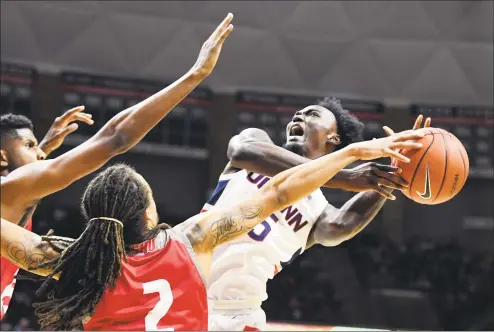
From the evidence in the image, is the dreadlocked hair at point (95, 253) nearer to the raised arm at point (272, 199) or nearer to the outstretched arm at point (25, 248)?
the outstretched arm at point (25, 248)

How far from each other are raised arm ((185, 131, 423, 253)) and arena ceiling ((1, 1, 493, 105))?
7061 millimetres

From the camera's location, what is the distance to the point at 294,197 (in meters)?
2.31

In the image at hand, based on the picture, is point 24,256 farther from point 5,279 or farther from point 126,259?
point 5,279

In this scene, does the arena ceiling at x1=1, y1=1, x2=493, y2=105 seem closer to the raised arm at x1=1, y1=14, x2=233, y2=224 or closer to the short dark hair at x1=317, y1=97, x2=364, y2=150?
the short dark hair at x1=317, y1=97, x2=364, y2=150

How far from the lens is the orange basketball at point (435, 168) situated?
2799 mm

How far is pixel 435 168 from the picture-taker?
2811 mm

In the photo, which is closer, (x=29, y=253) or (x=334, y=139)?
(x=29, y=253)

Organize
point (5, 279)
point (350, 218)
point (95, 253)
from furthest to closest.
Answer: point (350, 218), point (5, 279), point (95, 253)

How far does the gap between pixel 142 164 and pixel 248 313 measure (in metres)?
5.86

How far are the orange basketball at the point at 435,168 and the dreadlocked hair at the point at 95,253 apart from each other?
1214 mm

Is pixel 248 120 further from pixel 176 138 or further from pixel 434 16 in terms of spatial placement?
pixel 434 16

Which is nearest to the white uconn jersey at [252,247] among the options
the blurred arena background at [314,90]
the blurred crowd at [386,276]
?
the blurred crowd at [386,276]

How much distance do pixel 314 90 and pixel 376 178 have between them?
6547 millimetres

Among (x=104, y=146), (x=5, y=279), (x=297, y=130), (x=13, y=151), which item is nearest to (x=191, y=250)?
(x=104, y=146)
